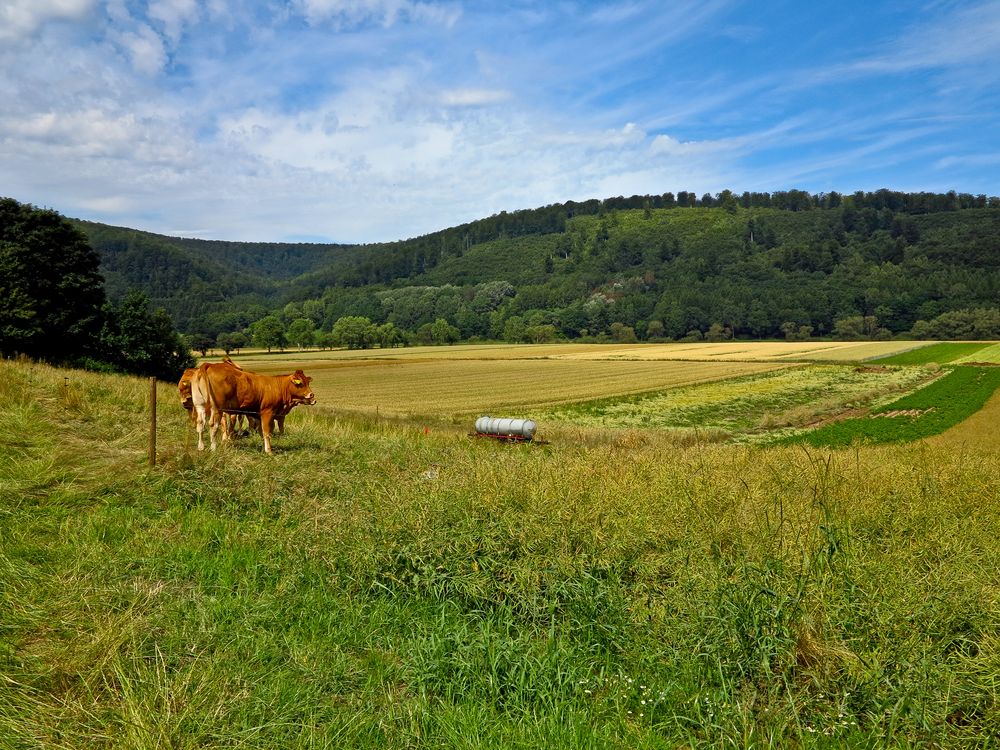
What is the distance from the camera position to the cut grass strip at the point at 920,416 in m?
27.0

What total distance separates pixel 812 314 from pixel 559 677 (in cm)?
14440

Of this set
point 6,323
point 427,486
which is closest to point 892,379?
point 427,486

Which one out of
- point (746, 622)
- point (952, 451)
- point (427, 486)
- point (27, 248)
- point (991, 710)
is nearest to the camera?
point (991, 710)

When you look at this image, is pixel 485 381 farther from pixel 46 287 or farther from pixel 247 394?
pixel 247 394

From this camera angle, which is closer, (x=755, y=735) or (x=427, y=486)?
(x=755, y=735)

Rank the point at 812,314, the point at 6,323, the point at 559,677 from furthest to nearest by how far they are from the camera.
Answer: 1. the point at 812,314
2. the point at 6,323
3. the point at 559,677

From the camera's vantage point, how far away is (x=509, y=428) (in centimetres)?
2361

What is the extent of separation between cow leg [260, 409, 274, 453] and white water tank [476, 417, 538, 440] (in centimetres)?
1129

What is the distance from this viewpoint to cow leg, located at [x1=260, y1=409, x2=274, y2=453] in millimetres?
13188

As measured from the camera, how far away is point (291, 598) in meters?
5.89

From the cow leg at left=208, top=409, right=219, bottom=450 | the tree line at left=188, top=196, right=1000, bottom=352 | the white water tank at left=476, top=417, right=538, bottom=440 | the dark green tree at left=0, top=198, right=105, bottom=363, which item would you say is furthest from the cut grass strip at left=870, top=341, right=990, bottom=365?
the dark green tree at left=0, top=198, right=105, bottom=363

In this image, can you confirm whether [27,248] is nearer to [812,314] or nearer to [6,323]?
[6,323]

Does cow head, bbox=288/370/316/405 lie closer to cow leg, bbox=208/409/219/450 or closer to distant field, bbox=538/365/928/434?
cow leg, bbox=208/409/219/450

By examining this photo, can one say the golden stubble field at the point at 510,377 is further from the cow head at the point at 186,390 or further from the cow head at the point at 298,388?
the cow head at the point at 186,390
